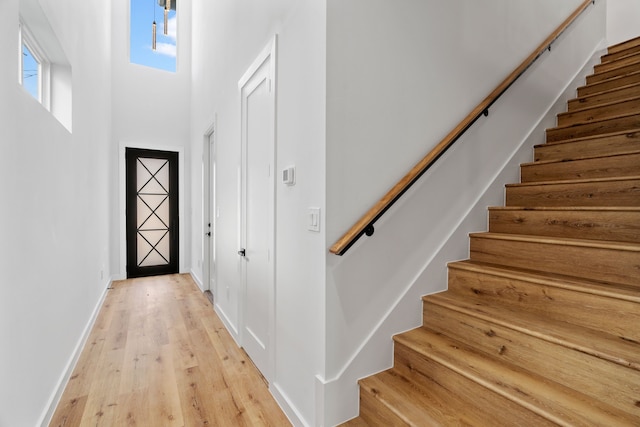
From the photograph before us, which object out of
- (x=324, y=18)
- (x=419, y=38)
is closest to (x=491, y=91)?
(x=419, y=38)

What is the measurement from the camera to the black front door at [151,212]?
17.4 ft

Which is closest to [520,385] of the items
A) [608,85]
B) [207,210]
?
[608,85]

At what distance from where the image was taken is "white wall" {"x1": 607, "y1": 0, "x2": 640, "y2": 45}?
11.8ft

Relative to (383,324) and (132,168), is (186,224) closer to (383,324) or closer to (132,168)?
(132,168)

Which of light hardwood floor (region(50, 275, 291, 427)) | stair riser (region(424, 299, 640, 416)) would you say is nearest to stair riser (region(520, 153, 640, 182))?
stair riser (region(424, 299, 640, 416))

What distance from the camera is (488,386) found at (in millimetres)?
1281

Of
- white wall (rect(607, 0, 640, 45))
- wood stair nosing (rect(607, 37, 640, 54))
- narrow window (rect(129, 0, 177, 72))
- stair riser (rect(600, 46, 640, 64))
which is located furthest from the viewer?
narrow window (rect(129, 0, 177, 72))

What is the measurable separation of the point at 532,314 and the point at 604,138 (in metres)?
1.55

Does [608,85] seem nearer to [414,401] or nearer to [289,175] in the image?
[289,175]

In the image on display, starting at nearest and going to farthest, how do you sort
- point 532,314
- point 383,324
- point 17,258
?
point 17,258
point 532,314
point 383,324

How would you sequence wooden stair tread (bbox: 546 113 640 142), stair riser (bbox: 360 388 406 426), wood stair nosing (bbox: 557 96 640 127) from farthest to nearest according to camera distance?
wood stair nosing (bbox: 557 96 640 127) → wooden stair tread (bbox: 546 113 640 142) → stair riser (bbox: 360 388 406 426)

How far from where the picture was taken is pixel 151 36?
5.61 metres

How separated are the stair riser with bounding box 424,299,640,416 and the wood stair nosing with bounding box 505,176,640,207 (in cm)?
115

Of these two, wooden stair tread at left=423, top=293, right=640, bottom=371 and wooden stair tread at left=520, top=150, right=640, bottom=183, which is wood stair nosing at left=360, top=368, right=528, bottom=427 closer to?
wooden stair tread at left=423, top=293, right=640, bottom=371
